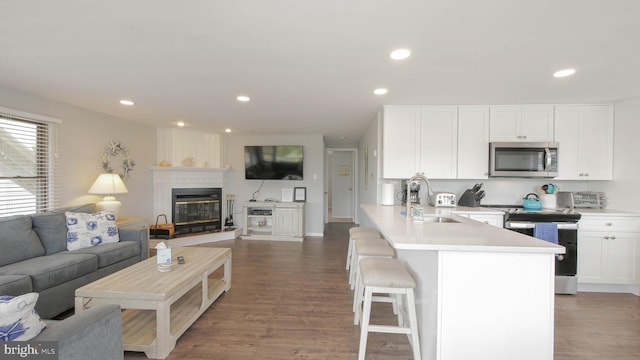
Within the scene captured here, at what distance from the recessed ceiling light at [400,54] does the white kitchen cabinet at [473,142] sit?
1.71m

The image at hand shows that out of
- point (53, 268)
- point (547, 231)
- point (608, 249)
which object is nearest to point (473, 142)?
point (547, 231)

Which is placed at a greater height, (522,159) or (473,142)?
(473,142)

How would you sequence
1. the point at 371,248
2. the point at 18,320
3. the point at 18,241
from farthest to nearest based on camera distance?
1. the point at 18,241
2. the point at 371,248
3. the point at 18,320

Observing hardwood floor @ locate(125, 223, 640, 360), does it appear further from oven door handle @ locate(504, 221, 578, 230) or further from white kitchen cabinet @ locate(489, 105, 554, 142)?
white kitchen cabinet @ locate(489, 105, 554, 142)

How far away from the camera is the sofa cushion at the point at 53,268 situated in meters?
2.10

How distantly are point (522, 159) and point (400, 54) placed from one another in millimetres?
2366

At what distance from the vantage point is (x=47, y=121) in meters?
3.22

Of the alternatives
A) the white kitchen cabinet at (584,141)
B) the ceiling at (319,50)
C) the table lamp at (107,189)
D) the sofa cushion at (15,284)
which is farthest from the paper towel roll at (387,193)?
the table lamp at (107,189)

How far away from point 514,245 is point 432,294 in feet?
1.71

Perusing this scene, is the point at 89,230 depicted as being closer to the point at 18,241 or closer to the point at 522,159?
the point at 18,241

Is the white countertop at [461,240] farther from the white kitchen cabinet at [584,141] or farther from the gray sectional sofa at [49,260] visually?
the gray sectional sofa at [49,260]

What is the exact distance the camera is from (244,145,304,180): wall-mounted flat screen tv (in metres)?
5.48

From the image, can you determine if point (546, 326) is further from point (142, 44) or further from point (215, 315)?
point (142, 44)

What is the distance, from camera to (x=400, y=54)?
194 cm
